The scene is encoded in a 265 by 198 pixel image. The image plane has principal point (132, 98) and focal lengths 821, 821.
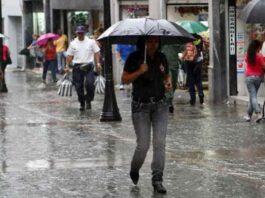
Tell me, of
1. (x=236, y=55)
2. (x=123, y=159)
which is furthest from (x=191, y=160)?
(x=236, y=55)

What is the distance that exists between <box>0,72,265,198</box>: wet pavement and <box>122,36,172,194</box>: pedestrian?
43cm

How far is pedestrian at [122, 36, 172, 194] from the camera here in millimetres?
8539

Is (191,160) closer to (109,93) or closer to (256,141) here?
(256,141)

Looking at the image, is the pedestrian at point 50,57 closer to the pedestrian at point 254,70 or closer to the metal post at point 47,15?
the metal post at point 47,15

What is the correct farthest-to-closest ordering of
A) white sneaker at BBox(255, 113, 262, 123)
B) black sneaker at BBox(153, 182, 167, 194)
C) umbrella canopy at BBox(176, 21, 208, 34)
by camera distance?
1. umbrella canopy at BBox(176, 21, 208, 34)
2. white sneaker at BBox(255, 113, 262, 123)
3. black sneaker at BBox(153, 182, 167, 194)

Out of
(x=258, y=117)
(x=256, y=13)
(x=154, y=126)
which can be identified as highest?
(x=256, y=13)

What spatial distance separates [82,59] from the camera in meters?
16.8

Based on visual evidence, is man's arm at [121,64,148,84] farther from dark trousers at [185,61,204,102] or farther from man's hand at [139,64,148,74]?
dark trousers at [185,61,204,102]

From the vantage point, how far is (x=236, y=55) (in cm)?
1883

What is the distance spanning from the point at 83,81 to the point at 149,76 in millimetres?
8623

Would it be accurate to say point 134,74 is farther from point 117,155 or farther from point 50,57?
point 50,57

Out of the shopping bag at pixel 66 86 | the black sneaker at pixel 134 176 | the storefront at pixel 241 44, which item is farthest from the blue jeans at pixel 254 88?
the black sneaker at pixel 134 176

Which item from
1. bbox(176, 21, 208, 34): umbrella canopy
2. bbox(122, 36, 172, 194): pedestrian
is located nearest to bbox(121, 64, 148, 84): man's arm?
bbox(122, 36, 172, 194): pedestrian

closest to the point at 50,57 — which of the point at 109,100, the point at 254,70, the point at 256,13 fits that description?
the point at 109,100
